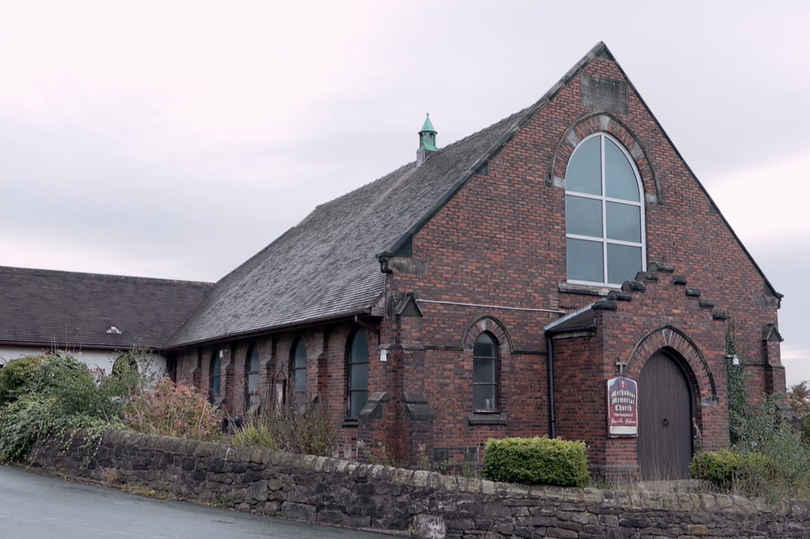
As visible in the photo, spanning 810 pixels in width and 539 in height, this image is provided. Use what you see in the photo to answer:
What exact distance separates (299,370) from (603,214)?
817 cm

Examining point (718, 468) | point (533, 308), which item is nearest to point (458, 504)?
point (718, 468)

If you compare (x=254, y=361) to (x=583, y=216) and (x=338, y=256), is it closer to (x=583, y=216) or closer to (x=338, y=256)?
(x=338, y=256)

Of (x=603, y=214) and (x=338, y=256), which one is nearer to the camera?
(x=603, y=214)

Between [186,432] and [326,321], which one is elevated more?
[326,321]

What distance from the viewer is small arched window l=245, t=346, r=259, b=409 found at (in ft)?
79.3

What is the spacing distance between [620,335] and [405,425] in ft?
14.8

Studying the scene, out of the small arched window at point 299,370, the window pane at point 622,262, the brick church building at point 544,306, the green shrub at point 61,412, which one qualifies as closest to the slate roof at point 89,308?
the green shrub at point 61,412

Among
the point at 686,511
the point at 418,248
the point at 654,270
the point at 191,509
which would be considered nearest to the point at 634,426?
the point at 654,270

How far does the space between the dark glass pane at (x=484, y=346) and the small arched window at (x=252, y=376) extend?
7931 mm

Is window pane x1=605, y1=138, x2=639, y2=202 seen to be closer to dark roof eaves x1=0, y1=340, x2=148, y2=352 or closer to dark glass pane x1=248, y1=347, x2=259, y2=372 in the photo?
dark glass pane x1=248, y1=347, x2=259, y2=372

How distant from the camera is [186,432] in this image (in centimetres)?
1725

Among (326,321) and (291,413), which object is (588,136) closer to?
(326,321)

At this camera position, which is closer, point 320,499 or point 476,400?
point 320,499

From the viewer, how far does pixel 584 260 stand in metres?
19.9
